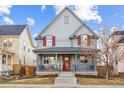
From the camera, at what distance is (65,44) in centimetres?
2719

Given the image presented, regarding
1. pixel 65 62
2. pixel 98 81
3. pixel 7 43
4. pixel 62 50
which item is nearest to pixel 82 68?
pixel 65 62

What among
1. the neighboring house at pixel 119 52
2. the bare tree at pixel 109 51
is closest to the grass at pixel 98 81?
the bare tree at pixel 109 51

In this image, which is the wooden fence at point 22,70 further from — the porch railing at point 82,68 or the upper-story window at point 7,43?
the porch railing at point 82,68

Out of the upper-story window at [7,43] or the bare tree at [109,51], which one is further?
the upper-story window at [7,43]

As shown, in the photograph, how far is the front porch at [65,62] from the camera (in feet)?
86.2

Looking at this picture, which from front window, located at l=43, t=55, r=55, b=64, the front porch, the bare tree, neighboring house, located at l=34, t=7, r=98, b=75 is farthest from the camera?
front window, located at l=43, t=55, r=55, b=64

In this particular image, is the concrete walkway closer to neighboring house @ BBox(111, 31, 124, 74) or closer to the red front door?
the red front door

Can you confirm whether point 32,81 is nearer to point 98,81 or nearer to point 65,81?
point 65,81

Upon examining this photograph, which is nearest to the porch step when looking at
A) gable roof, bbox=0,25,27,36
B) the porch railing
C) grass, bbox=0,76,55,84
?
the porch railing

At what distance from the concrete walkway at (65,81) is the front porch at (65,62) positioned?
50 cm

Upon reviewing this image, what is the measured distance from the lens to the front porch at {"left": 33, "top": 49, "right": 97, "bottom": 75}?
26281mm

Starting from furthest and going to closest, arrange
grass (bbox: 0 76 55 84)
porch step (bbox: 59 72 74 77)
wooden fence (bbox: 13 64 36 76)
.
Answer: porch step (bbox: 59 72 74 77), wooden fence (bbox: 13 64 36 76), grass (bbox: 0 76 55 84)

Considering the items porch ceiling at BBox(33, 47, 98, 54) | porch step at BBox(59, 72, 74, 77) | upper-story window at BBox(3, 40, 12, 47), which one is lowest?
porch step at BBox(59, 72, 74, 77)
